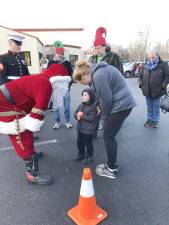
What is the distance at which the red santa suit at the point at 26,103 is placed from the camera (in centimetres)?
274

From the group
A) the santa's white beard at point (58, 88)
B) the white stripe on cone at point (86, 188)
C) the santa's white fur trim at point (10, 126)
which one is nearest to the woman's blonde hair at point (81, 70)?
the santa's white beard at point (58, 88)

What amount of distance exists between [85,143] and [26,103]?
128 centimetres

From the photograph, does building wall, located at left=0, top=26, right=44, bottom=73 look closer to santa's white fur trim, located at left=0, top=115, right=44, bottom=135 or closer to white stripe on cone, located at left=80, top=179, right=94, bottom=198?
santa's white fur trim, located at left=0, top=115, right=44, bottom=135

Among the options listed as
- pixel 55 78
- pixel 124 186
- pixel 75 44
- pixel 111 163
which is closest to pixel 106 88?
pixel 55 78

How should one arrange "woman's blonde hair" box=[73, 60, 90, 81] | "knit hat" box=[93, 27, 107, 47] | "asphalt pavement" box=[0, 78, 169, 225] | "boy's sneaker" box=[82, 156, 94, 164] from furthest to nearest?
"boy's sneaker" box=[82, 156, 94, 164], "knit hat" box=[93, 27, 107, 47], "woman's blonde hair" box=[73, 60, 90, 81], "asphalt pavement" box=[0, 78, 169, 225]

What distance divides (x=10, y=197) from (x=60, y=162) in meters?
1.08

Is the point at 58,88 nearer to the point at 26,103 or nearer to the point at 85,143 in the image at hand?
the point at 26,103

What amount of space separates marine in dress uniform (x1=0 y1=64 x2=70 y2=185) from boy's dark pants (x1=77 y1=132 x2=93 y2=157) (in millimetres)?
919

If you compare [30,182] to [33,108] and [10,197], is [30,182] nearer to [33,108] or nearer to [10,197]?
[10,197]

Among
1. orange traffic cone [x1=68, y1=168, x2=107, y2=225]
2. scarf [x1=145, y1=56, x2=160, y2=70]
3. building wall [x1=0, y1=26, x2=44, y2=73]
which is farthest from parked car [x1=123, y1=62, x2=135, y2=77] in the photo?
orange traffic cone [x1=68, y1=168, x2=107, y2=225]

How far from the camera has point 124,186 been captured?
3.13m

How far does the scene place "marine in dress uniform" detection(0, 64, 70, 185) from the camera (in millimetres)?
2744

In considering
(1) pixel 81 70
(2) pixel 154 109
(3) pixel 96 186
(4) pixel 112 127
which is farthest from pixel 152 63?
(3) pixel 96 186

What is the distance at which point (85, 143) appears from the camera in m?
3.80
